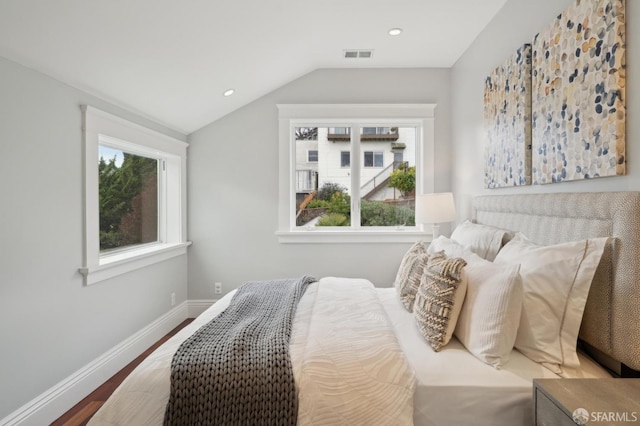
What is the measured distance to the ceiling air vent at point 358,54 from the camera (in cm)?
311

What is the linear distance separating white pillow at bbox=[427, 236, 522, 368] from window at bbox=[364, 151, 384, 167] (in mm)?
2246

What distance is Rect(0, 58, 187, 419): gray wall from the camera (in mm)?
1700

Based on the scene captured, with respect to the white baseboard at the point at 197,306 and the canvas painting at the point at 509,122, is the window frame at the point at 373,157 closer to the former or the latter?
the canvas painting at the point at 509,122

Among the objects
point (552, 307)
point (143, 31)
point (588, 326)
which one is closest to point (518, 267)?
point (552, 307)

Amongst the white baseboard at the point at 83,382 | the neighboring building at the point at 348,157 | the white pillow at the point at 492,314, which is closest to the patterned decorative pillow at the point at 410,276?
the white pillow at the point at 492,314

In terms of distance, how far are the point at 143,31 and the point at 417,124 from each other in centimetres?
264

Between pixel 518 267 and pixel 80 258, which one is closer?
pixel 518 267

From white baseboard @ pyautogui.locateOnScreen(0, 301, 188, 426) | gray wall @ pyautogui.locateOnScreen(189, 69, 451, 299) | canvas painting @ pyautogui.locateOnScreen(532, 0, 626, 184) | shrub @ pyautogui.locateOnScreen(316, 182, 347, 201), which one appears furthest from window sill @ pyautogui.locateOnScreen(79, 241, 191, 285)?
canvas painting @ pyautogui.locateOnScreen(532, 0, 626, 184)

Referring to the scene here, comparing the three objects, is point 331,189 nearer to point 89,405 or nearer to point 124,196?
point 124,196

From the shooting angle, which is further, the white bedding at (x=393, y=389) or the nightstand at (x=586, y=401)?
the white bedding at (x=393, y=389)

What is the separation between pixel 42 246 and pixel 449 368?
2.21 metres

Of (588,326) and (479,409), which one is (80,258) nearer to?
(479,409)

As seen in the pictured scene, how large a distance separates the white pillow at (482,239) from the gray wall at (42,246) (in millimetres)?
2565

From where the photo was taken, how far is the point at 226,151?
3.59 metres
